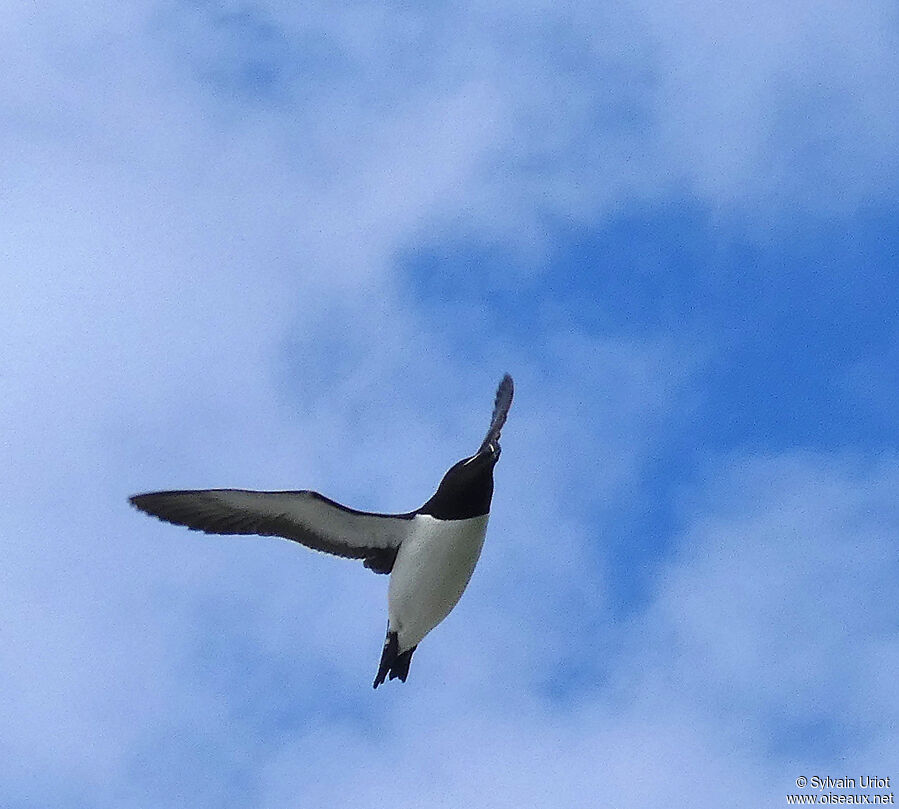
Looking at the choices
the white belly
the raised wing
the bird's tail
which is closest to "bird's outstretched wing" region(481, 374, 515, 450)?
the raised wing

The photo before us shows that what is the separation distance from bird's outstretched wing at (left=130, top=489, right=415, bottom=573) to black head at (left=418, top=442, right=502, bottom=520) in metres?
0.96

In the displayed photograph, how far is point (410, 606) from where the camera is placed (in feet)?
52.4

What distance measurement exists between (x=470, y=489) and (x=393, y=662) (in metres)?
2.64

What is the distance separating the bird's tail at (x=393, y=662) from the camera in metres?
16.5

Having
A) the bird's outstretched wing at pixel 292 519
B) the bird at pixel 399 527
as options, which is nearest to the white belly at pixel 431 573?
the bird at pixel 399 527

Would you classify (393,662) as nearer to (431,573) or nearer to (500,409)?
(431,573)

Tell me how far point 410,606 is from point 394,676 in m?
1.24

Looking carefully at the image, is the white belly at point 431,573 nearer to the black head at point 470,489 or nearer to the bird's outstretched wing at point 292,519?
the black head at point 470,489

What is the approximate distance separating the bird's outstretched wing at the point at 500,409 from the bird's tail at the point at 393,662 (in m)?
2.80

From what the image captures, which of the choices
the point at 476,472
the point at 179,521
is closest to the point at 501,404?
the point at 476,472

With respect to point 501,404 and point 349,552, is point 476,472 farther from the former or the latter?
point 349,552

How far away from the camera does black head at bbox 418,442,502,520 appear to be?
1563 cm

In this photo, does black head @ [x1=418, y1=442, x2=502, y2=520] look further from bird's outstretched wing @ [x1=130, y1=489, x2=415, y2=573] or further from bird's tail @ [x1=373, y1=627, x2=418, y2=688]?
bird's tail @ [x1=373, y1=627, x2=418, y2=688]

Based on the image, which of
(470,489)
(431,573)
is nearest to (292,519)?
(431,573)
